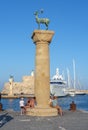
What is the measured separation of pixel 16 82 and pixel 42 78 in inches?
5464

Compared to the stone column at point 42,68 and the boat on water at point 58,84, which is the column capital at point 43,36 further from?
the boat on water at point 58,84

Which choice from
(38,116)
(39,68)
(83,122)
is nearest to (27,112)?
(38,116)

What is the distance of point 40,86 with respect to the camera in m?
28.0

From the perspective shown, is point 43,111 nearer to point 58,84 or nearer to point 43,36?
point 43,36

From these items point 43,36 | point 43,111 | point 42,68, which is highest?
point 43,36

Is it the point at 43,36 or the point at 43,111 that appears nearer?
the point at 43,111

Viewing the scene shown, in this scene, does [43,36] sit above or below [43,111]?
above

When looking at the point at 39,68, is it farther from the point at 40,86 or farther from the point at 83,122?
the point at 83,122

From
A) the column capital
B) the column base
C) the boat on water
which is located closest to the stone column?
the column capital

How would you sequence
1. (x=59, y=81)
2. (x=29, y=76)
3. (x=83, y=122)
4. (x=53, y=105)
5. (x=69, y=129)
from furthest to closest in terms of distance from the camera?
(x=29, y=76) → (x=59, y=81) → (x=53, y=105) → (x=83, y=122) → (x=69, y=129)

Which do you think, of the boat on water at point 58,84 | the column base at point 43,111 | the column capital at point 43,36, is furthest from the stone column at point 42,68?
the boat on water at point 58,84

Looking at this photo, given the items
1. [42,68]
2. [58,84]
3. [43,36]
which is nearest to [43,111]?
[42,68]

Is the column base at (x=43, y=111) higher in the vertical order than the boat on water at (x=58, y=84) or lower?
lower

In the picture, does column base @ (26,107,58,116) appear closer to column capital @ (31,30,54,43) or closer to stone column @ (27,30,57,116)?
stone column @ (27,30,57,116)
